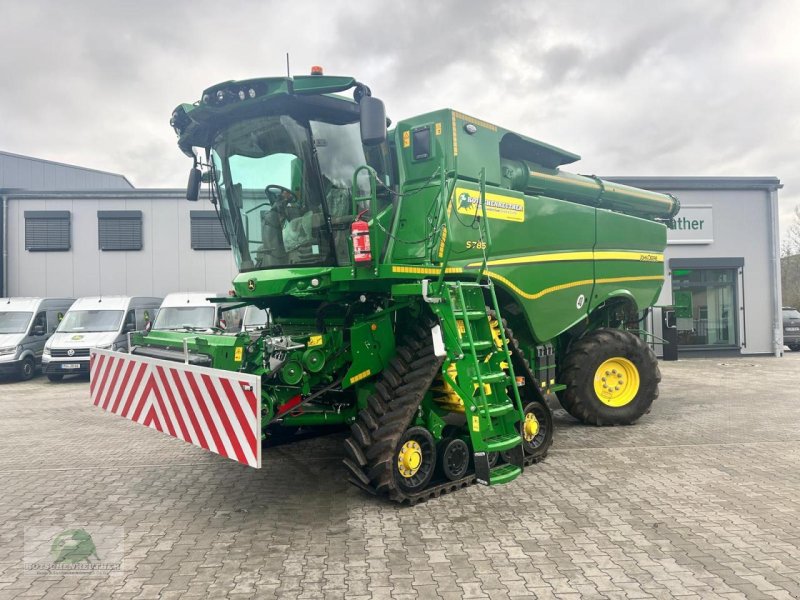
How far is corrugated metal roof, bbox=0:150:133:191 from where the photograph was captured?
23328 millimetres

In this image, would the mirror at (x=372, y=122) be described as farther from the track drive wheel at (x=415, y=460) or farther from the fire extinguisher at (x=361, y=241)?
the track drive wheel at (x=415, y=460)

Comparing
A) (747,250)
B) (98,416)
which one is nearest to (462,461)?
(98,416)

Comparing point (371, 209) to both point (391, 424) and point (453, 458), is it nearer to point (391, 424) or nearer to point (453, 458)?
point (391, 424)

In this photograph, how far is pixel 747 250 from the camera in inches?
609

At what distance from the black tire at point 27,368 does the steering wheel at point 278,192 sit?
449 inches

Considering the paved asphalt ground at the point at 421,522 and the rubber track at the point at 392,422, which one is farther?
the rubber track at the point at 392,422

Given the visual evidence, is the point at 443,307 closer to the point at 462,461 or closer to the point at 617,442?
the point at 462,461

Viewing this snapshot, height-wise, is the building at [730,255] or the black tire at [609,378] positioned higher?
the building at [730,255]

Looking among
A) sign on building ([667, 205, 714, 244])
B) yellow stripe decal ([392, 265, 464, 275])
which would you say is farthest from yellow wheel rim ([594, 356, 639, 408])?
sign on building ([667, 205, 714, 244])

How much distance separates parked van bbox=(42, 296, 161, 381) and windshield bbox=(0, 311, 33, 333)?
1.15 meters

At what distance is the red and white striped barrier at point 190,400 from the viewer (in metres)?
3.72

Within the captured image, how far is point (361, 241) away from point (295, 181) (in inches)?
34.4

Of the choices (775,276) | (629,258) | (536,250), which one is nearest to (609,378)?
(629,258)

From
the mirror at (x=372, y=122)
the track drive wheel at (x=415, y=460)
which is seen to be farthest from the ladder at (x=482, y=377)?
the mirror at (x=372, y=122)
